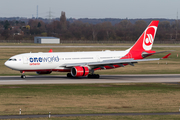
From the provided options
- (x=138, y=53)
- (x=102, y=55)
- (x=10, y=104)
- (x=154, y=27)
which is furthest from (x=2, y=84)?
(x=154, y=27)

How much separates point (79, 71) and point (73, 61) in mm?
3717

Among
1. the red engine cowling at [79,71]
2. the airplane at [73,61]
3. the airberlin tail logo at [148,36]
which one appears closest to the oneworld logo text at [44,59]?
the airplane at [73,61]

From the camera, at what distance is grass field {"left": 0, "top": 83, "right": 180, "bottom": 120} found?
28125mm

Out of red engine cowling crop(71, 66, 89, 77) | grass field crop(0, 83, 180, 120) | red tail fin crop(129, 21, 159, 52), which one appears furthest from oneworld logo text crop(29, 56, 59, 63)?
red tail fin crop(129, 21, 159, 52)

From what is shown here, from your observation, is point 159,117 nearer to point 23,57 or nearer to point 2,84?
point 2,84

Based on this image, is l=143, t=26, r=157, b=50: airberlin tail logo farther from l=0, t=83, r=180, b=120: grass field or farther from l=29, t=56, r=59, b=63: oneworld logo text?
l=29, t=56, r=59, b=63: oneworld logo text

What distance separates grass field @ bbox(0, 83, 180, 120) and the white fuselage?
760 cm

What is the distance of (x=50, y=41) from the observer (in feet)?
600

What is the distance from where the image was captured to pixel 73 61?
173 feet

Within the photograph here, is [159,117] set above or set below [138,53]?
below

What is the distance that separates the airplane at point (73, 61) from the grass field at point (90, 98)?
734cm

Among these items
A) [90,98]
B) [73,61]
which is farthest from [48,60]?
[90,98]

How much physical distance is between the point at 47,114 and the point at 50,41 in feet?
521

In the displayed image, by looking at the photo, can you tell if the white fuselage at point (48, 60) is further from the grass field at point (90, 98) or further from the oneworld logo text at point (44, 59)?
the grass field at point (90, 98)
